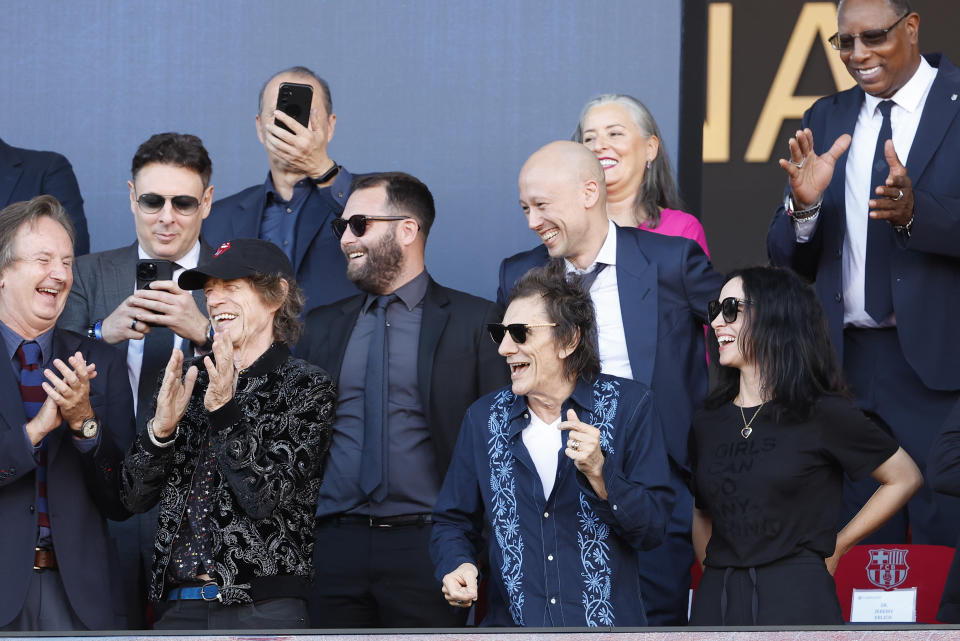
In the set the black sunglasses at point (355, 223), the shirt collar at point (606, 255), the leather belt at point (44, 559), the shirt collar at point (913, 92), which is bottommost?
the leather belt at point (44, 559)

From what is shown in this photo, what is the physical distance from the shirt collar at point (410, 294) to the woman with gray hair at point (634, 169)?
76cm

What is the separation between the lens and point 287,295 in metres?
4.04

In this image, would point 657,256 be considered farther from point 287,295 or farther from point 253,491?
point 253,491

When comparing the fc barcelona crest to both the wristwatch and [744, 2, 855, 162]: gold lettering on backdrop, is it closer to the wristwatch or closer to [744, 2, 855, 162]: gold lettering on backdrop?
the wristwatch

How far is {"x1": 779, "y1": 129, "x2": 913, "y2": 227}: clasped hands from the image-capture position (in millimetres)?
4113

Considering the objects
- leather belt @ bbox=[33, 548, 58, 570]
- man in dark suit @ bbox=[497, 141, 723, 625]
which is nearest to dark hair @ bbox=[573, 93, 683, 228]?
man in dark suit @ bbox=[497, 141, 723, 625]

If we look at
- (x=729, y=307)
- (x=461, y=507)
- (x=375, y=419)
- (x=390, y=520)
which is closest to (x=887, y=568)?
(x=729, y=307)

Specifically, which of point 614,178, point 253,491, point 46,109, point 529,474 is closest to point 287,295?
point 253,491

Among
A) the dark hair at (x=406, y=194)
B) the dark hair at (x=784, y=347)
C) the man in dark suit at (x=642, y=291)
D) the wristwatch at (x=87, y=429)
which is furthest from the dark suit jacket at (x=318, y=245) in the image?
the dark hair at (x=784, y=347)

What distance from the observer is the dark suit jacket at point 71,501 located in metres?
3.77

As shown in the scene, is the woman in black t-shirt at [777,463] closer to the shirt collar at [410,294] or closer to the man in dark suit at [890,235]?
the man in dark suit at [890,235]

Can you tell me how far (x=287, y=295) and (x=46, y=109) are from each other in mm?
2676

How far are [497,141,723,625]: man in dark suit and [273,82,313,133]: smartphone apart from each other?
0.86 metres

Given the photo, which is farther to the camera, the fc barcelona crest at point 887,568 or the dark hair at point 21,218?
the dark hair at point 21,218
